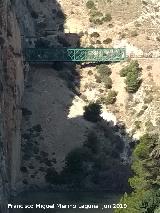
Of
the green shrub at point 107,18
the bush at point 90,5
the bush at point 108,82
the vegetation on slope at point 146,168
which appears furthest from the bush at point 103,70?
the vegetation on slope at point 146,168

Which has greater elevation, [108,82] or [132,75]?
[132,75]

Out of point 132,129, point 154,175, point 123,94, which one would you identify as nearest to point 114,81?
point 123,94

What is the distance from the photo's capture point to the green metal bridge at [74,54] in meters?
133

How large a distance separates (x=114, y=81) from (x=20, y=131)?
78.4 feet

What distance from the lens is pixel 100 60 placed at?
136 meters

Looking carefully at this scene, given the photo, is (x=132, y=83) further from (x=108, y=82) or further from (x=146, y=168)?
(x=146, y=168)

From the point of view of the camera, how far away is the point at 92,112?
12550 centimetres

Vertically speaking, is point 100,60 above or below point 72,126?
above

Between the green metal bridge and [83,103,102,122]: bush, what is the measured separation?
11581mm

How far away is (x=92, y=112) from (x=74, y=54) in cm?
1433

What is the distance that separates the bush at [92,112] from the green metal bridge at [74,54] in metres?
11.6

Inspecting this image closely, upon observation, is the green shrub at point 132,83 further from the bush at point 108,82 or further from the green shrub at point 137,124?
the green shrub at point 137,124

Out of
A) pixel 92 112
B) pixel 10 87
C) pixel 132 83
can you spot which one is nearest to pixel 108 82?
pixel 132 83

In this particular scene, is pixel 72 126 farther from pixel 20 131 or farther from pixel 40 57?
pixel 40 57
